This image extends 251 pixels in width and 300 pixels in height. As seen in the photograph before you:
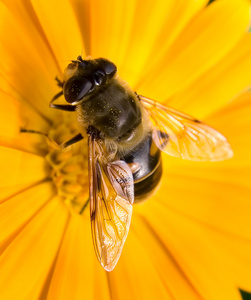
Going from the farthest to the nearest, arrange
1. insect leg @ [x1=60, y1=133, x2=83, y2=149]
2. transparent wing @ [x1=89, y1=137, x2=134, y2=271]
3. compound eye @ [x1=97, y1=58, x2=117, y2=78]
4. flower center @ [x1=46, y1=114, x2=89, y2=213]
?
flower center @ [x1=46, y1=114, x2=89, y2=213], insect leg @ [x1=60, y1=133, x2=83, y2=149], compound eye @ [x1=97, y1=58, x2=117, y2=78], transparent wing @ [x1=89, y1=137, x2=134, y2=271]

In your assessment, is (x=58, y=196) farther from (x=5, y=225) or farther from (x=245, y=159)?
(x=245, y=159)

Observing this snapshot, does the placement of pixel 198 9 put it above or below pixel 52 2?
below

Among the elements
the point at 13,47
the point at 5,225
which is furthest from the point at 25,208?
the point at 13,47

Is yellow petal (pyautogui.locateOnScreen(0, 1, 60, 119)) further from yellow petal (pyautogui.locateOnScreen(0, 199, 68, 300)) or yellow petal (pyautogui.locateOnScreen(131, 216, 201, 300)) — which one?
yellow petal (pyautogui.locateOnScreen(131, 216, 201, 300))

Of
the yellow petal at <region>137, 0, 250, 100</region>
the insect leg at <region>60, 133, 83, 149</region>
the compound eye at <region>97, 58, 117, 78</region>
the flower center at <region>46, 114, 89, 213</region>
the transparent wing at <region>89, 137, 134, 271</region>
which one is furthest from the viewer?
the yellow petal at <region>137, 0, 250, 100</region>

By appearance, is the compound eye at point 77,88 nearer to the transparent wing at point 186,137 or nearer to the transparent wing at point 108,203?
the transparent wing at point 108,203

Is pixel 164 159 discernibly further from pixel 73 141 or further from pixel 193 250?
pixel 73 141

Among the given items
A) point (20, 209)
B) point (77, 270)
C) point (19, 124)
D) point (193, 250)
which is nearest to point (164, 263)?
point (193, 250)

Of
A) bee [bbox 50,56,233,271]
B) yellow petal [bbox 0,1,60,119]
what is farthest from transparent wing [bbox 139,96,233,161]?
yellow petal [bbox 0,1,60,119]
